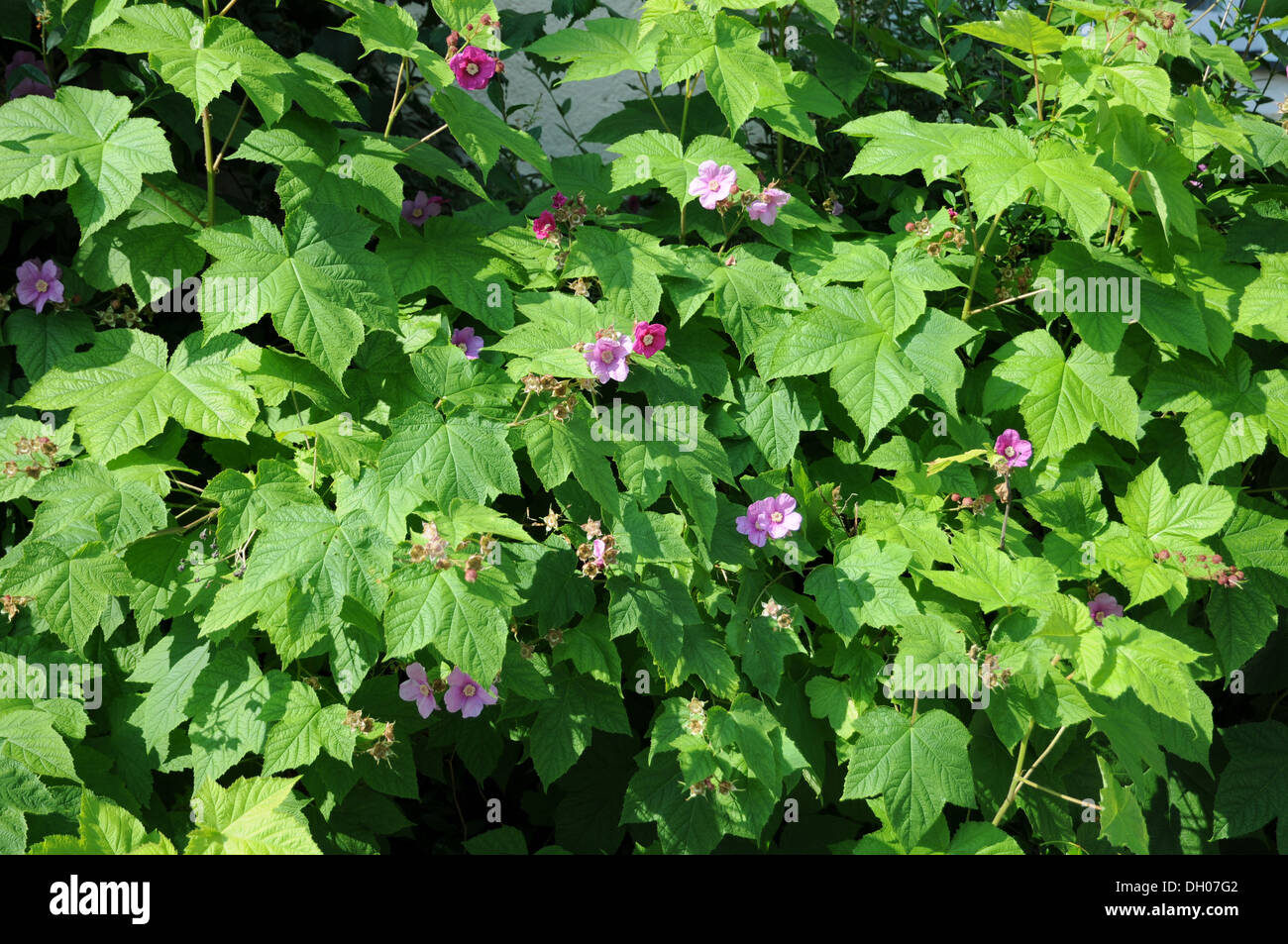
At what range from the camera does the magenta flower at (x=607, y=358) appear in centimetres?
235

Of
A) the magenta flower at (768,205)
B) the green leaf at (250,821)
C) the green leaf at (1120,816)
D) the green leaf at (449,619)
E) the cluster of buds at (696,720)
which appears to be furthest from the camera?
the magenta flower at (768,205)

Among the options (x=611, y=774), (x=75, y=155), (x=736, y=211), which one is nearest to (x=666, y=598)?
(x=611, y=774)

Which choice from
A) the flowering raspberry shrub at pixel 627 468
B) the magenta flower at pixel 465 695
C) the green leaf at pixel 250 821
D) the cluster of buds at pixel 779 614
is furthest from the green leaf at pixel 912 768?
the green leaf at pixel 250 821

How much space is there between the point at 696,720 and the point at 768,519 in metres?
0.51

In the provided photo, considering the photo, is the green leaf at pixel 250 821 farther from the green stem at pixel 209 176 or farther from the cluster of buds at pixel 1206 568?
the cluster of buds at pixel 1206 568

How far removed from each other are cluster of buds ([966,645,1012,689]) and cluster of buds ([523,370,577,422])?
3.59ft

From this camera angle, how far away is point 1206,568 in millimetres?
2564

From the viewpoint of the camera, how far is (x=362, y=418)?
8.13ft

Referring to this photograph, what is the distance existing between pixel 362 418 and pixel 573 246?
0.68m

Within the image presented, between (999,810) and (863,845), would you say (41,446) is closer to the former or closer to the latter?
(863,845)

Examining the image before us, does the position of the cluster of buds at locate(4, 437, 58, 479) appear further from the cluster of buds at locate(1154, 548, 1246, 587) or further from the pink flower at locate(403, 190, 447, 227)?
the cluster of buds at locate(1154, 548, 1246, 587)

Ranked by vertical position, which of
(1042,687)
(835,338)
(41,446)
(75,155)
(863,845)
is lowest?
(863,845)

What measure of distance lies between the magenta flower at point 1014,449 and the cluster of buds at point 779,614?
2.37 feet

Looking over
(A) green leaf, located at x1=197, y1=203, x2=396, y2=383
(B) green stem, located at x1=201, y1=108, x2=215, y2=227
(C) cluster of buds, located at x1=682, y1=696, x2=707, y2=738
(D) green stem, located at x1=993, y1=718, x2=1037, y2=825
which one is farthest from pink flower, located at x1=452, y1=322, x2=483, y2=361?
(D) green stem, located at x1=993, y1=718, x2=1037, y2=825
